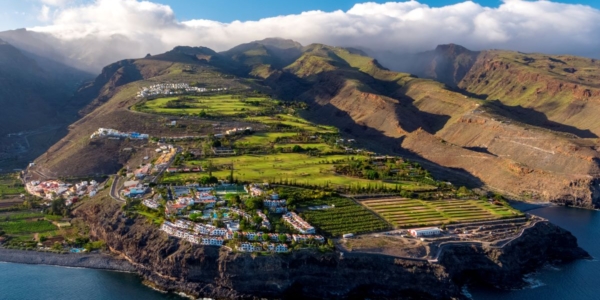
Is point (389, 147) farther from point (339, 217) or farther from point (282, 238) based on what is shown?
point (282, 238)

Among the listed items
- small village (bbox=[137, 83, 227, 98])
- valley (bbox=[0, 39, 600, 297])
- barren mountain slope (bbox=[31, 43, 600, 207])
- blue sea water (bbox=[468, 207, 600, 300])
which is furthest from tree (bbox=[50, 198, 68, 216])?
small village (bbox=[137, 83, 227, 98])

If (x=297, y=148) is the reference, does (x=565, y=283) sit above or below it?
Result: below

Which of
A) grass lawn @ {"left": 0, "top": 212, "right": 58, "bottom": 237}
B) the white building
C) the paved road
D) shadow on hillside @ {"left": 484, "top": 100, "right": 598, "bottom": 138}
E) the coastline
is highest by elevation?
shadow on hillside @ {"left": 484, "top": 100, "right": 598, "bottom": 138}

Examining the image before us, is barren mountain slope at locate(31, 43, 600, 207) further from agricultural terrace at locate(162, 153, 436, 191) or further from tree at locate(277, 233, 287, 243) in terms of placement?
tree at locate(277, 233, 287, 243)

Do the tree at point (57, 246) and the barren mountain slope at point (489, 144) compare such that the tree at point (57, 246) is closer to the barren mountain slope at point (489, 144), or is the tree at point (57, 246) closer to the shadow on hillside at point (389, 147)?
the shadow on hillside at point (389, 147)

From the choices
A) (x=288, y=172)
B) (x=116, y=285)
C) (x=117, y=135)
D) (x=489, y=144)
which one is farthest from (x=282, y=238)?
(x=489, y=144)

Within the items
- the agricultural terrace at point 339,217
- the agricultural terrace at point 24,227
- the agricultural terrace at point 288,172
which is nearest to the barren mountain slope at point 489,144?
the agricultural terrace at point 288,172

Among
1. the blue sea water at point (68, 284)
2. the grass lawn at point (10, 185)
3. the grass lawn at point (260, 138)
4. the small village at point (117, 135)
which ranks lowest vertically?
the blue sea water at point (68, 284)
